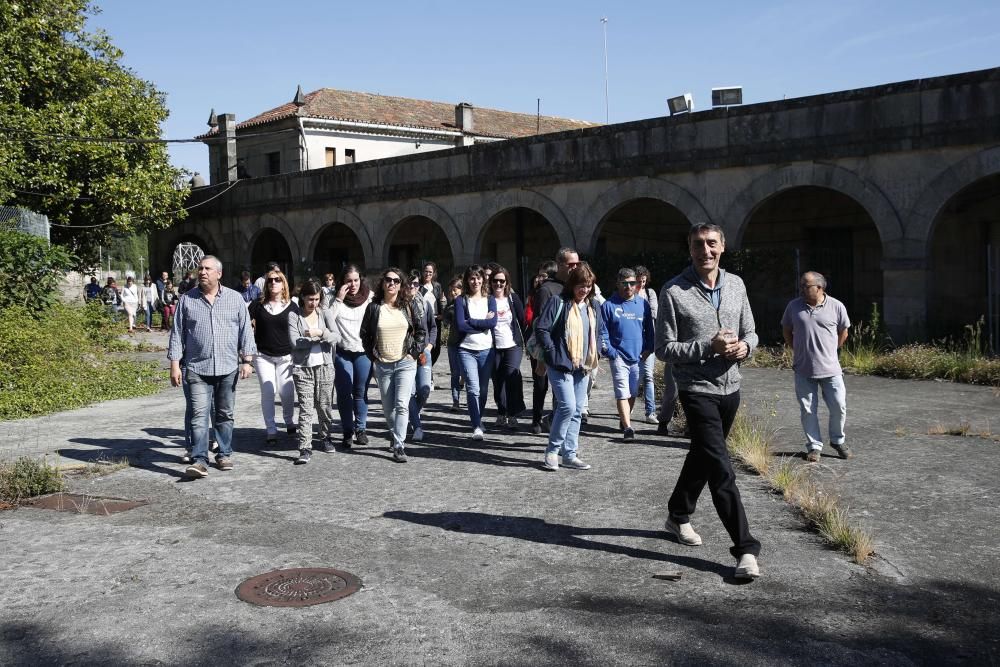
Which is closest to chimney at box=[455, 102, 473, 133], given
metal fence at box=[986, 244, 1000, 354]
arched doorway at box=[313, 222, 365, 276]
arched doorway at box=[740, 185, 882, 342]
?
arched doorway at box=[313, 222, 365, 276]

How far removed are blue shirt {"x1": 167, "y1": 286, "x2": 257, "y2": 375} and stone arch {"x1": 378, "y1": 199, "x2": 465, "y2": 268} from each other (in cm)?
1630

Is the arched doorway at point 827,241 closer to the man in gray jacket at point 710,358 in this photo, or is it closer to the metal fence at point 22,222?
the metal fence at point 22,222

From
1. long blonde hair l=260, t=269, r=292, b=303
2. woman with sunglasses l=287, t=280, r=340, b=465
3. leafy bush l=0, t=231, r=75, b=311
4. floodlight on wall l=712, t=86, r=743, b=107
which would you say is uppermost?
floodlight on wall l=712, t=86, r=743, b=107

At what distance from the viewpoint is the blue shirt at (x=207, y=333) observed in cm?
814

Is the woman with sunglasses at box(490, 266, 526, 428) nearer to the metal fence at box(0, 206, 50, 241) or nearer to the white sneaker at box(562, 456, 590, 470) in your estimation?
the white sneaker at box(562, 456, 590, 470)

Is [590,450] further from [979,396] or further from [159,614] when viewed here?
[979,396]

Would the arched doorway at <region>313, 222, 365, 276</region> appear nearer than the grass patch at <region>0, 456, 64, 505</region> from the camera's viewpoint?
No

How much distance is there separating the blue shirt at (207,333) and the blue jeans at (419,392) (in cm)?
205

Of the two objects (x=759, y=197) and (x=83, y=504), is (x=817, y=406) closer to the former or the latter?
(x=83, y=504)

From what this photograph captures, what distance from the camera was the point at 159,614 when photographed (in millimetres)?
4816

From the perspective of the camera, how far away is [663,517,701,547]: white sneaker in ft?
18.9

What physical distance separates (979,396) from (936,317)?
631 cm

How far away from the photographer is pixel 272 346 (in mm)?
9508

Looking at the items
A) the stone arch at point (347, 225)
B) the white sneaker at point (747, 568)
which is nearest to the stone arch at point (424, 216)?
the stone arch at point (347, 225)
